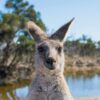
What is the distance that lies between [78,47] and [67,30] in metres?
69.2

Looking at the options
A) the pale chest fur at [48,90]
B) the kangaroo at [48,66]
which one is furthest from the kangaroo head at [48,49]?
the pale chest fur at [48,90]

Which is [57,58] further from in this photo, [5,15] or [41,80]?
[5,15]

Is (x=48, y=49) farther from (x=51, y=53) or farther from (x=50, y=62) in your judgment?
(x=50, y=62)

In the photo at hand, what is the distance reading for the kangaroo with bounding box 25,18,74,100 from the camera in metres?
4.91

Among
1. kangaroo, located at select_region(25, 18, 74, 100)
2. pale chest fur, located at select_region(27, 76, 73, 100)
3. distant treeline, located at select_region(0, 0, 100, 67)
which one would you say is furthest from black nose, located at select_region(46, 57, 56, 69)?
distant treeline, located at select_region(0, 0, 100, 67)

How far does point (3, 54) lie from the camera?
43.0 metres

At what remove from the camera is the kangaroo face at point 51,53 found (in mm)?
4859

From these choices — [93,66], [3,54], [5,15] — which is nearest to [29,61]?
[3,54]

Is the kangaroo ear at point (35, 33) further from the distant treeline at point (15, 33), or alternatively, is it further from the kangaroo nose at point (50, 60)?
the distant treeline at point (15, 33)

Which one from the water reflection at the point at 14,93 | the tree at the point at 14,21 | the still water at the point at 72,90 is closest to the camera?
the water reflection at the point at 14,93

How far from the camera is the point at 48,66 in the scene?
4.85 m

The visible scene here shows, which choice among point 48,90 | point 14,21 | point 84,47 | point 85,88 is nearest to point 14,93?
point 85,88

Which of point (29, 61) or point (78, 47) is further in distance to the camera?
point (78, 47)

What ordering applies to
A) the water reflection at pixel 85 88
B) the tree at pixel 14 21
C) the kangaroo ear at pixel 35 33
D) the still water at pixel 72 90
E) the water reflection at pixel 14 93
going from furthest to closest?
the tree at pixel 14 21 → the water reflection at pixel 85 88 → the still water at pixel 72 90 → the water reflection at pixel 14 93 → the kangaroo ear at pixel 35 33
